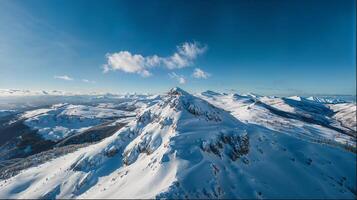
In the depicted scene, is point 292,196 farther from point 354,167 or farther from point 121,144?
point 121,144

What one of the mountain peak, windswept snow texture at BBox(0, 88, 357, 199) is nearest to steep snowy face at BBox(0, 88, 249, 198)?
windswept snow texture at BBox(0, 88, 357, 199)

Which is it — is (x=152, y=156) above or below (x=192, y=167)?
below

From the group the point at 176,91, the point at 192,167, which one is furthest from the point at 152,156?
the point at 176,91

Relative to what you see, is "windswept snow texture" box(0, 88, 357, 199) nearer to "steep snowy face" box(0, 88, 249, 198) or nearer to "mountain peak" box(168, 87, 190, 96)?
"steep snowy face" box(0, 88, 249, 198)

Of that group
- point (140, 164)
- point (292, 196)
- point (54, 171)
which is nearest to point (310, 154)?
point (292, 196)

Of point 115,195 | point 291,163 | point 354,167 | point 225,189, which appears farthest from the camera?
point 354,167

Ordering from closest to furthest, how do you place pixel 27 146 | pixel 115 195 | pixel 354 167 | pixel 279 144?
pixel 115 195
pixel 354 167
pixel 279 144
pixel 27 146

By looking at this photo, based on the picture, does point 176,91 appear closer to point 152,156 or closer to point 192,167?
point 152,156

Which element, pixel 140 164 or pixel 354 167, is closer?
pixel 140 164
